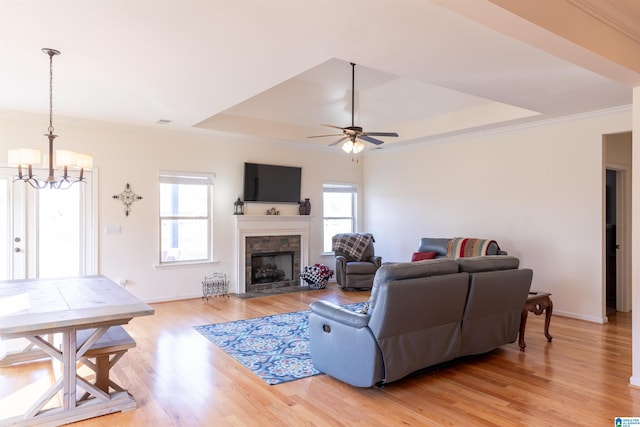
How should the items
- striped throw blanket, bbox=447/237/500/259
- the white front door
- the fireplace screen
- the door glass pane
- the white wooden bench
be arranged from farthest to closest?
1. the fireplace screen
2. striped throw blanket, bbox=447/237/500/259
3. the door glass pane
4. the white front door
5. the white wooden bench

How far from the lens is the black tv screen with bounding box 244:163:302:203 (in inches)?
286

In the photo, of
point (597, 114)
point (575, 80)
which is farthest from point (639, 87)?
point (597, 114)

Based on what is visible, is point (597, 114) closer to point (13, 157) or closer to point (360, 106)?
point (360, 106)

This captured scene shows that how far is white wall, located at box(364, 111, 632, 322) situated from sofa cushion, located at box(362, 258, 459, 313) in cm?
304

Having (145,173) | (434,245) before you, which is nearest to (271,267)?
(145,173)

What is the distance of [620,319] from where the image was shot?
559 cm

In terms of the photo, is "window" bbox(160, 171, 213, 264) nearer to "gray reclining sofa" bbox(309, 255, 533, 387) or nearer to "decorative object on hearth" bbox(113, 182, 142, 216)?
"decorative object on hearth" bbox(113, 182, 142, 216)

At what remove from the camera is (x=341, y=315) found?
336cm

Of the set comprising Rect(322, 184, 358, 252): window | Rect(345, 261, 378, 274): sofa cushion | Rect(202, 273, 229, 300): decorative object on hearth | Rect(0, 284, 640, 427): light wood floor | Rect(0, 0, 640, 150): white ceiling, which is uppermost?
Rect(0, 0, 640, 150): white ceiling

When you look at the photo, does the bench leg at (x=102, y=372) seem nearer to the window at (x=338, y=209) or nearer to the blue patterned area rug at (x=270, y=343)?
the blue patterned area rug at (x=270, y=343)

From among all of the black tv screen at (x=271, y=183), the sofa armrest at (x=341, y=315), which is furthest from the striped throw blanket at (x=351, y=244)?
the sofa armrest at (x=341, y=315)

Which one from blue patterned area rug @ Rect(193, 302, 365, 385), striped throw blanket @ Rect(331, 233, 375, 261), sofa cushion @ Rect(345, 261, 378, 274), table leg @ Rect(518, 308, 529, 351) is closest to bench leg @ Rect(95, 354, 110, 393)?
blue patterned area rug @ Rect(193, 302, 365, 385)

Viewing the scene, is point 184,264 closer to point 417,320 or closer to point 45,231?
point 45,231

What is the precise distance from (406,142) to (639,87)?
425 cm
